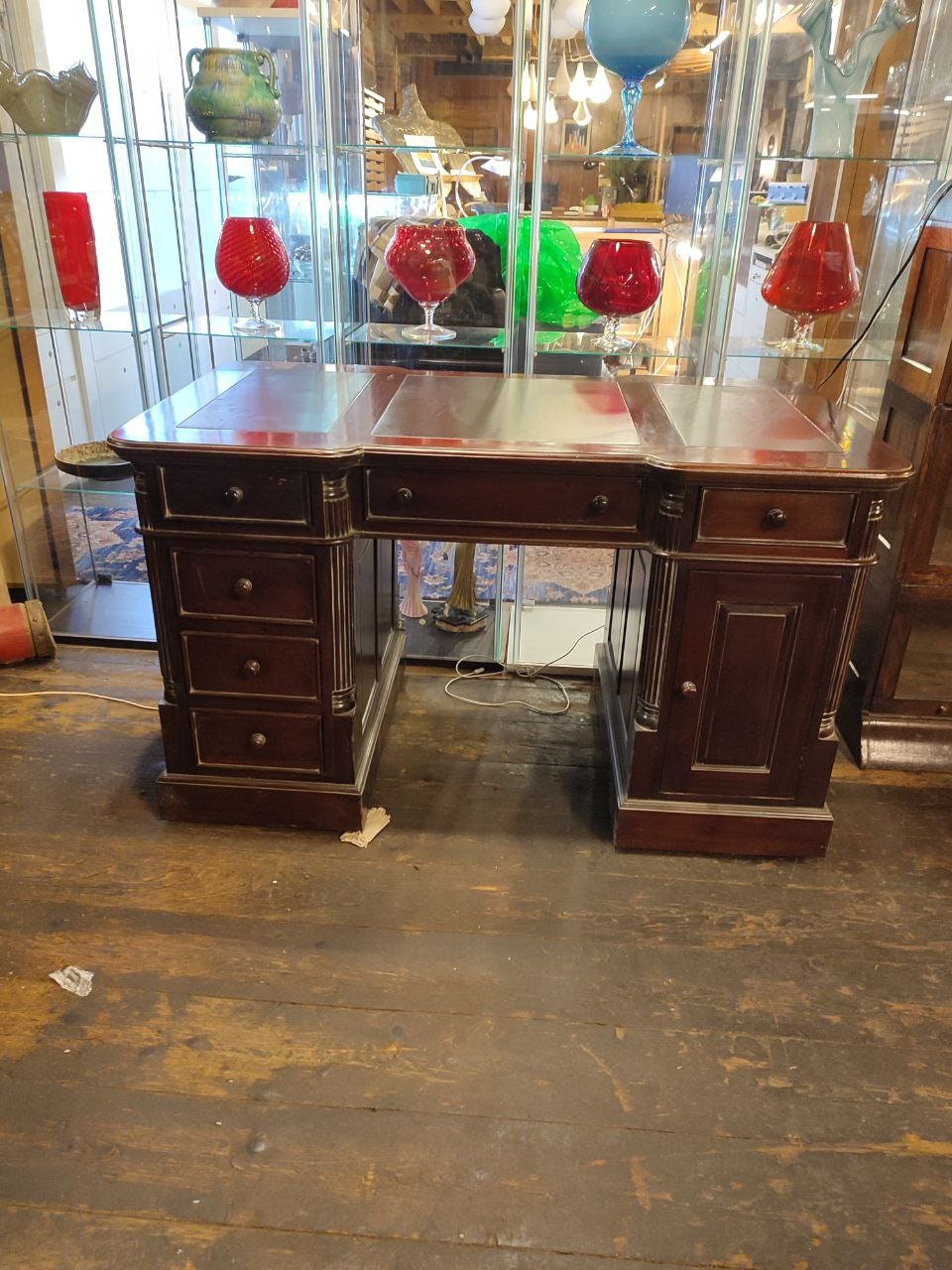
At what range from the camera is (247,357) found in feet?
7.82

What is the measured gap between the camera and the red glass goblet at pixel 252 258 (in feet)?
6.77

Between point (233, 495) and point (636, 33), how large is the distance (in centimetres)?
129

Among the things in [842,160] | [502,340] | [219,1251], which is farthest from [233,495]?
[842,160]

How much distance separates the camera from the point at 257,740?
1829mm

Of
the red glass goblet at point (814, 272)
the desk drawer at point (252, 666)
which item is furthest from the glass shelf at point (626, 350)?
the desk drawer at point (252, 666)

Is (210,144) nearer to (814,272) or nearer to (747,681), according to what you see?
(814,272)

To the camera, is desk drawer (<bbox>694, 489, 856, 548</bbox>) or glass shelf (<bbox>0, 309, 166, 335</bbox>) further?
glass shelf (<bbox>0, 309, 166, 335</bbox>)

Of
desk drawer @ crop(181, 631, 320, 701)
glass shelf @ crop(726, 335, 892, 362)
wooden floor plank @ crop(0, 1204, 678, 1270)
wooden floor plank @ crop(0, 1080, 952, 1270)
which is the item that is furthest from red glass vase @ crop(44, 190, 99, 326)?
wooden floor plank @ crop(0, 1204, 678, 1270)

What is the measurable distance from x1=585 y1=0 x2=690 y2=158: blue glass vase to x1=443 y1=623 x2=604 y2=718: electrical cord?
141cm

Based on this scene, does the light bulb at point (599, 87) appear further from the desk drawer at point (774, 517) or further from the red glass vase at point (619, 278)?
the desk drawer at point (774, 517)

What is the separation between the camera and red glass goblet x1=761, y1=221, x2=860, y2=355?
191 centimetres

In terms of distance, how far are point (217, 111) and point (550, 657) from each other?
1605 millimetres

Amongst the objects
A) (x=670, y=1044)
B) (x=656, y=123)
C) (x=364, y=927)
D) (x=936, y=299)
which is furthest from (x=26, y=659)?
(x=936, y=299)

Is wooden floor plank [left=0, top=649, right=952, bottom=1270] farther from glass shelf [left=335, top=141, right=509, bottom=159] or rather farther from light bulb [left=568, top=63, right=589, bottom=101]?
light bulb [left=568, top=63, right=589, bottom=101]
